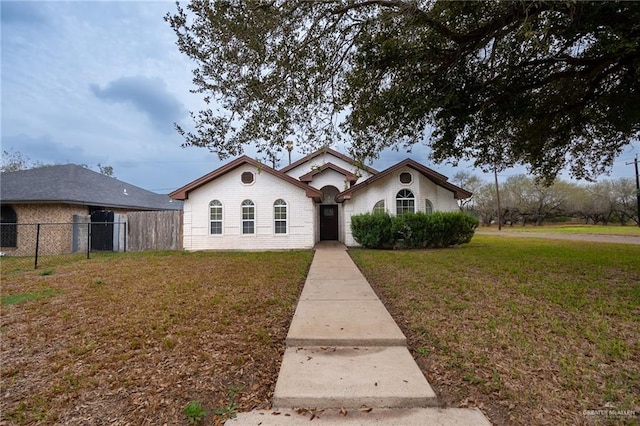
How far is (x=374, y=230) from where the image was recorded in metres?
14.1


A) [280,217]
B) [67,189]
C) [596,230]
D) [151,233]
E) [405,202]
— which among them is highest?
[67,189]

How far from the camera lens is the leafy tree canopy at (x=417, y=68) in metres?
6.00

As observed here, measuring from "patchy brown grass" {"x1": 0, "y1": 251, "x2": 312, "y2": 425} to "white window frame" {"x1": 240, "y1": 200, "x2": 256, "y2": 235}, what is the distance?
751 cm

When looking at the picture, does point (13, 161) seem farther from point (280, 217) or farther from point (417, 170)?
point (417, 170)

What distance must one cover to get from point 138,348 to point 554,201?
53254mm

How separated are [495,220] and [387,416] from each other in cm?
5268

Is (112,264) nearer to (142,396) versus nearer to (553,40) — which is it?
(142,396)

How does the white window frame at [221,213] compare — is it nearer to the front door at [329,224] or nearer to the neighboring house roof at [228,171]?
the neighboring house roof at [228,171]

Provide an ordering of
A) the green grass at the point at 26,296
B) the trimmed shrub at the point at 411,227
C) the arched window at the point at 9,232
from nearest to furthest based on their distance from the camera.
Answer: the green grass at the point at 26,296 → the trimmed shrub at the point at 411,227 → the arched window at the point at 9,232

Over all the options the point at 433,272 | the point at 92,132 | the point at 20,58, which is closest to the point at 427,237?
the point at 433,272

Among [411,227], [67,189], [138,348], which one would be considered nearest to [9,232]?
[67,189]

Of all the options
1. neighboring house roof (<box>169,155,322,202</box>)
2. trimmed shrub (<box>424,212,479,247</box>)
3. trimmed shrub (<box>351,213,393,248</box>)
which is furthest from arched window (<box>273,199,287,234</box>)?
trimmed shrub (<box>424,212,479,247</box>)

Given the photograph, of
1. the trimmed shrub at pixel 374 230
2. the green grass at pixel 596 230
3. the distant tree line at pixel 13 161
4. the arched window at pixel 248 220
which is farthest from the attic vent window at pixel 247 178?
the distant tree line at pixel 13 161

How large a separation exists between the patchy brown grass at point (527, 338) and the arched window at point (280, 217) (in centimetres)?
763
